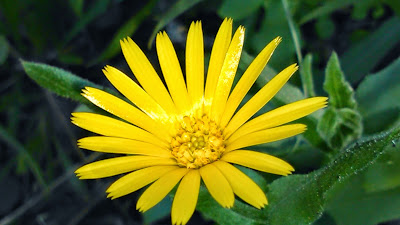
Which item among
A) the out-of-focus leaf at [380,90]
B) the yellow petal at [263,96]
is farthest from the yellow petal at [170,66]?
the out-of-focus leaf at [380,90]

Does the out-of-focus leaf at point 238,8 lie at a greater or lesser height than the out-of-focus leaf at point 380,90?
greater

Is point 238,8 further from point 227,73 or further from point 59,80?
point 59,80

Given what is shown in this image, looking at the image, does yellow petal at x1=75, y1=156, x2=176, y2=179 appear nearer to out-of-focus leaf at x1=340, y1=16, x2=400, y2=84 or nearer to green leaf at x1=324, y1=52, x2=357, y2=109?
green leaf at x1=324, y1=52, x2=357, y2=109

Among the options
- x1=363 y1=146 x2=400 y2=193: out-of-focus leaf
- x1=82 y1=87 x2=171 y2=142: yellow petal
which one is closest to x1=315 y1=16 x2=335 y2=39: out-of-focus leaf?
x1=363 y1=146 x2=400 y2=193: out-of-focus leaf

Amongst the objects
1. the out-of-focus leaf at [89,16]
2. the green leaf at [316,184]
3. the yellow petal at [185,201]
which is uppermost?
the out-of-focus leaf at [89,16]

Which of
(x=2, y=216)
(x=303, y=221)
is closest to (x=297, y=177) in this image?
(x=303, y=221)

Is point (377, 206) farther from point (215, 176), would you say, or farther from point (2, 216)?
point (2, 216)

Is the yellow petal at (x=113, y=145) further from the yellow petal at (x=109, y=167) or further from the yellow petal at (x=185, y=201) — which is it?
the yellow petal at (x=185, y=201)
